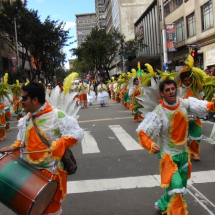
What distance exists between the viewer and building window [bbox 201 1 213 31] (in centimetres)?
2241

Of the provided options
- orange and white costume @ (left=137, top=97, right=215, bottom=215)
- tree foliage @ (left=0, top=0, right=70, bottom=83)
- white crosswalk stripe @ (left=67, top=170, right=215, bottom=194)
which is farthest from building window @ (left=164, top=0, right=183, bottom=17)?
orange and white costume @ (left=137, top=97, right=215, bottom=215)

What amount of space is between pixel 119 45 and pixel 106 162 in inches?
1606

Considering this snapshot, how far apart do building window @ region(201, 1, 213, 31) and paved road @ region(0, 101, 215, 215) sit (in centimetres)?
1672

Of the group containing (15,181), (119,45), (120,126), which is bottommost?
(120,126)

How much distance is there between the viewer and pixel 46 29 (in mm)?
34594

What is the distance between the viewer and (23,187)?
8.54 ft

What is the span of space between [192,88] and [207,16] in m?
19.5

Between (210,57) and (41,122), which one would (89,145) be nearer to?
(41,122)

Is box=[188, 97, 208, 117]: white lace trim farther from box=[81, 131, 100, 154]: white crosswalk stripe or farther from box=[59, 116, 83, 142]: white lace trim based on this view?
box=[81, 131, 100, 154]: white crosswalk stripe

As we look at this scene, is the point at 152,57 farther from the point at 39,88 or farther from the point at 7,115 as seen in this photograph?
the point at 39,88

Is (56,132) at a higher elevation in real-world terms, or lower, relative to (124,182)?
higher

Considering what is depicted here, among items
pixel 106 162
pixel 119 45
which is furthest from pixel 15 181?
pixel 119 45

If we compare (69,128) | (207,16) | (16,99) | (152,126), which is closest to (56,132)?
(69,128)

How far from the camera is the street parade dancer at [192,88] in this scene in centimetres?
533
